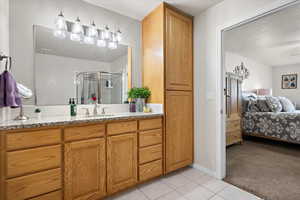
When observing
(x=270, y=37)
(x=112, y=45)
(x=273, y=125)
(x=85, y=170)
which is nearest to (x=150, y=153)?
(x=85, y=170)

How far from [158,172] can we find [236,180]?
1.05 meters

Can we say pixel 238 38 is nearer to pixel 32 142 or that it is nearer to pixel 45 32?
pixel 45 32

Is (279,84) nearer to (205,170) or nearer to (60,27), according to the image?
(205,170)

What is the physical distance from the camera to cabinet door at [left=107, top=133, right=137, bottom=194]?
154cm

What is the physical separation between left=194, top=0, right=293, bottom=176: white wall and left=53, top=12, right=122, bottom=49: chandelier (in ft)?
4.22

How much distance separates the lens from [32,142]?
45.6 inches

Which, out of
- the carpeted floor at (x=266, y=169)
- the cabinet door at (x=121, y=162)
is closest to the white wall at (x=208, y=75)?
the carpeted floor at (x=266, y=169)

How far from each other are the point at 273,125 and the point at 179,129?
8.83 ft

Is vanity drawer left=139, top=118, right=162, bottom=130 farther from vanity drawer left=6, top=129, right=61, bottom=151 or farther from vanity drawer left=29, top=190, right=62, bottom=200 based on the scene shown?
vanity drawer left=29, top=190, right=62, bottom=200

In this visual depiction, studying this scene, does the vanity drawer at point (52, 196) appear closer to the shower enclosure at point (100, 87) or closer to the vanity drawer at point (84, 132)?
the vanity drawer at point (84, 132)

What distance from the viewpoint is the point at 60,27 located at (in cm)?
174

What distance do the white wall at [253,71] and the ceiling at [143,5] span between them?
8.95 feet

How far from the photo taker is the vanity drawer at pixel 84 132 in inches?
51.7

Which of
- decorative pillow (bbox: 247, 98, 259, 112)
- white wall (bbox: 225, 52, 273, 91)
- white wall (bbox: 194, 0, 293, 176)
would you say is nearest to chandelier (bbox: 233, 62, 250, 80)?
white wall (bbox: 225, 52, 273, 91)
